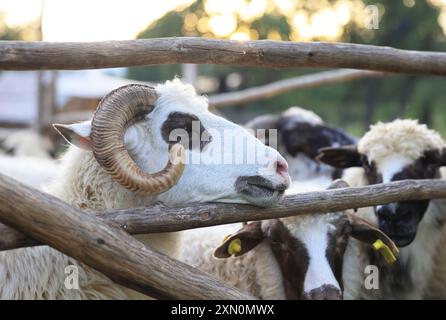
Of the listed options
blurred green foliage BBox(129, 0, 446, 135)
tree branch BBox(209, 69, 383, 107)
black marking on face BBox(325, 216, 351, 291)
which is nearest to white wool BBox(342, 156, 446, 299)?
black marking on face BBox(325, 216, 351, 291)

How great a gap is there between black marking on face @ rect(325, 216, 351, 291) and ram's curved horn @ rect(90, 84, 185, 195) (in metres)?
1.35

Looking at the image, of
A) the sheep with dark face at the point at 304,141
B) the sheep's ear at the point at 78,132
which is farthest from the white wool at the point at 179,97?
the sheep with dark face at the point at 304,141

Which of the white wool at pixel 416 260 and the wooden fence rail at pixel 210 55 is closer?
the wooden fence rail at pixel 210 55

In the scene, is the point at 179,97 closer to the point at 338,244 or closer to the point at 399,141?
the point at 338,244

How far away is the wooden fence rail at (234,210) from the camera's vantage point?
108 inches

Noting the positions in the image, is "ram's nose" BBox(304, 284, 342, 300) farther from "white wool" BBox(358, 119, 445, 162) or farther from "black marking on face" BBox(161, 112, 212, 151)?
"white wool" BBox(358, 119, 445, 162)

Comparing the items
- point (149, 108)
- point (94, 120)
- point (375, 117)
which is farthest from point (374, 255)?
point (375, 117)

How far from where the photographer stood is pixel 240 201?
130 inches

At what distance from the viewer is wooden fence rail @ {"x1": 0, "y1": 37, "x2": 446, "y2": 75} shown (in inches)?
113

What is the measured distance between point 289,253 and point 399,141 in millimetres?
1445

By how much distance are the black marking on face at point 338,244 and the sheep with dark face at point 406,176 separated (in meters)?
0.40

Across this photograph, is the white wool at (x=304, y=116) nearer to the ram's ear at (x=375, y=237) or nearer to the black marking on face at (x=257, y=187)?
the ram's ear at (x=375, y=237)

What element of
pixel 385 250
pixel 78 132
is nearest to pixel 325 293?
pixel 385 250

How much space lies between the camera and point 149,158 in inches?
137
